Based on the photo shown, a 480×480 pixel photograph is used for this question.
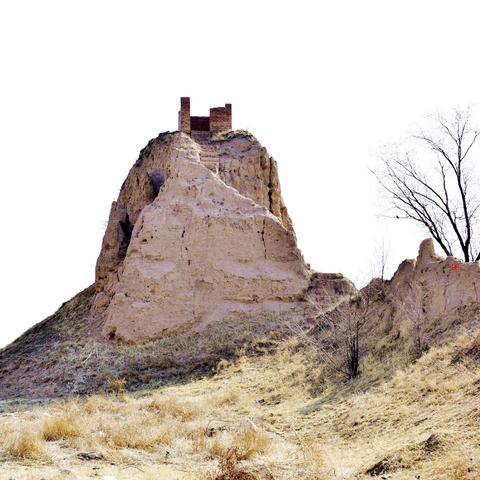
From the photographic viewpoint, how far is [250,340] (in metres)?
22.6

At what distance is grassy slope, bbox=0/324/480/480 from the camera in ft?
31.0

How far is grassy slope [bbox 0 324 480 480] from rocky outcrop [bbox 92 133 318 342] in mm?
5675

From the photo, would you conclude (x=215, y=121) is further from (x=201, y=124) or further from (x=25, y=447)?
(x=25, y=447)

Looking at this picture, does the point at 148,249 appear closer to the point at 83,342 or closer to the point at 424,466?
the point at 83,342

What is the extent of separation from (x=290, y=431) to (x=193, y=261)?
1122cm

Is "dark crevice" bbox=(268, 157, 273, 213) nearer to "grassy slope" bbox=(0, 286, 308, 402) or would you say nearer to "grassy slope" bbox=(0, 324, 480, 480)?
"grassy slope" bbox=(0, 286, 308, 402)

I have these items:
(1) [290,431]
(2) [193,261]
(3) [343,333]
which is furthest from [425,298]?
(2) [193,261]

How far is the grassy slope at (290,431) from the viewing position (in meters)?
9.46

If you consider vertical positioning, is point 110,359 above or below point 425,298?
below

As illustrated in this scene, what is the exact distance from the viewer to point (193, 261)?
79.0 ft

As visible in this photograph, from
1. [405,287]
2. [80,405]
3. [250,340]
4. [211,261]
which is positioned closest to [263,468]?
[80,405]

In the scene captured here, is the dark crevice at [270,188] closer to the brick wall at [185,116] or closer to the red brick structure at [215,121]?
the red brick structure at [215,121]

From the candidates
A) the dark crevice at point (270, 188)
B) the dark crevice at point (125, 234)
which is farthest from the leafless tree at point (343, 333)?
the dark crevice at point (125, 234)

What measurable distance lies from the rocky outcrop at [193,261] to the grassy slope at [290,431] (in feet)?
18.6
